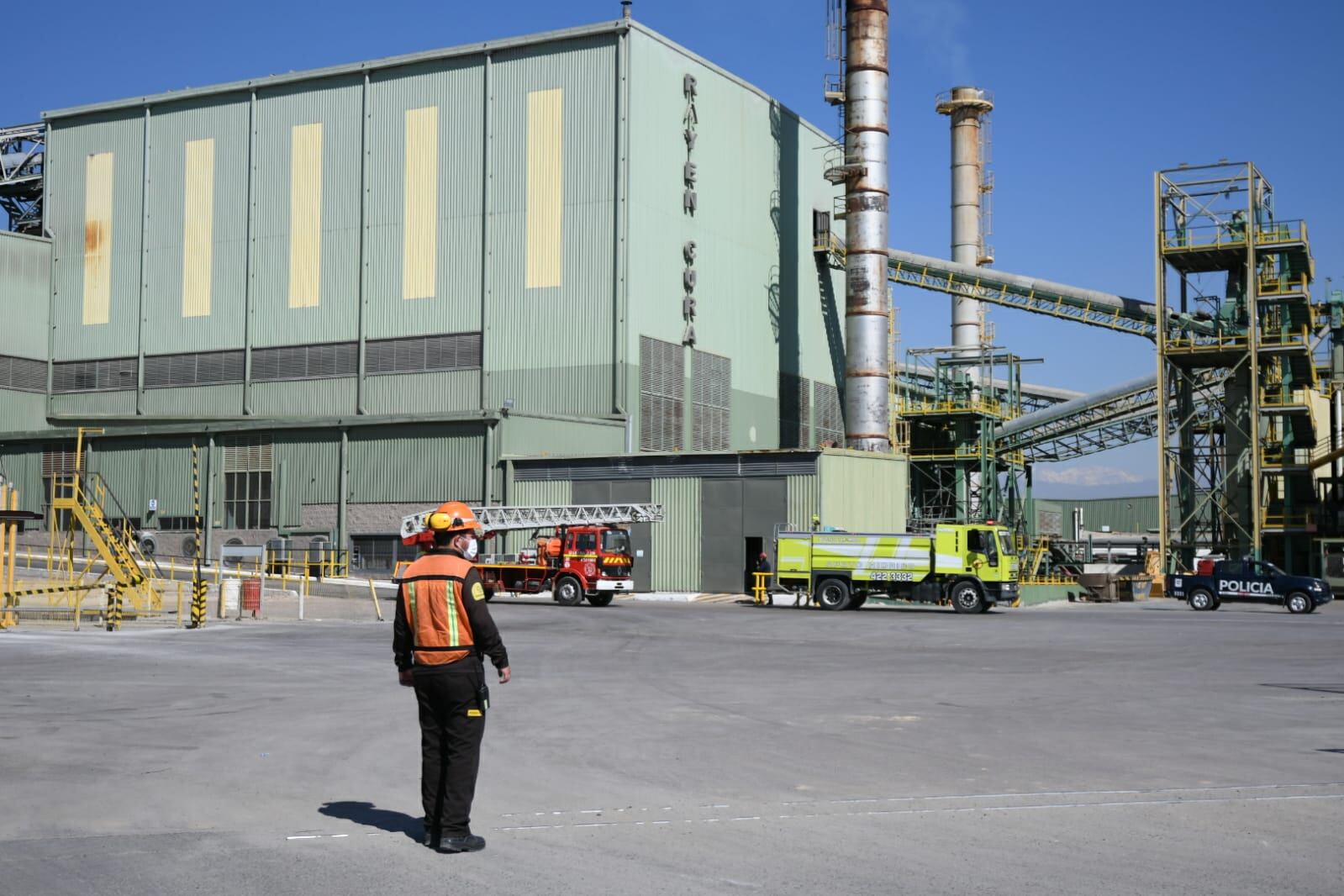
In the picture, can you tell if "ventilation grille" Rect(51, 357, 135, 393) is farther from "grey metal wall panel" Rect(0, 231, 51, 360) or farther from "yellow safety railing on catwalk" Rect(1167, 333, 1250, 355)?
"yellow safety railing on catwalk" Rect(1167, 333, 1250, 355)

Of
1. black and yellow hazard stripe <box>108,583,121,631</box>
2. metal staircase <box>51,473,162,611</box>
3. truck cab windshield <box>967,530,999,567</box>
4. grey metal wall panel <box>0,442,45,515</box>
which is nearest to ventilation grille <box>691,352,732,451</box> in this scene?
truck cab windshield <box>967,530,999,567</box>

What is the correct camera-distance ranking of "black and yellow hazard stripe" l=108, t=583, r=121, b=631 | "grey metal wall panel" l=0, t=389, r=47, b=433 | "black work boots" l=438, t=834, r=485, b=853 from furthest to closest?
"grey metal wall panel" l=0, t=389, r=47, b=433
"black and yellow hazard stripe" l=108, t=583, r=121, b=631
"black work boots" l=438, t=834, r=485, b=853

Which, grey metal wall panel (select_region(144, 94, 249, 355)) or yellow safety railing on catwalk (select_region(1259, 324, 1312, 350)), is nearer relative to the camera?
yellow safety railing on catwalk (select_region(1259, 324, 1312, 350))

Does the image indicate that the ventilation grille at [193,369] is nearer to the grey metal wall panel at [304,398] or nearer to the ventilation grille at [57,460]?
the grey metal wall panel at [304,398]

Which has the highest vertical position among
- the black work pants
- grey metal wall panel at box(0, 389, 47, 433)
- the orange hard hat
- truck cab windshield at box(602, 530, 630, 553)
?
grey metal wall panel at box(0, 389, 47, 433)

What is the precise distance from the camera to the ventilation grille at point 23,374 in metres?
62.4

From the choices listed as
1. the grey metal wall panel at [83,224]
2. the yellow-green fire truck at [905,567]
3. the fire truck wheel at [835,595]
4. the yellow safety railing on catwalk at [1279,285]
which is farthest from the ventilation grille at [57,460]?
the yellow safety railing on catwalk at [1279,285]

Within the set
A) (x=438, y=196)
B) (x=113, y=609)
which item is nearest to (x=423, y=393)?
(x=438, y=196)

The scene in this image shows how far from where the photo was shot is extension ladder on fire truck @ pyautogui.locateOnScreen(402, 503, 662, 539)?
4131 cm

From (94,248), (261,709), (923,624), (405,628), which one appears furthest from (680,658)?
(94,248)

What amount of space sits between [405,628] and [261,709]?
703 cm

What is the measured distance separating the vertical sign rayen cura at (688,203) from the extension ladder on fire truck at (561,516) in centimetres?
1581

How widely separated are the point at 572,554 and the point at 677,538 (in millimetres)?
8195

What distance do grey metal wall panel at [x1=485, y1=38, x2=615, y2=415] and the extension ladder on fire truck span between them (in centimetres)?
1144
